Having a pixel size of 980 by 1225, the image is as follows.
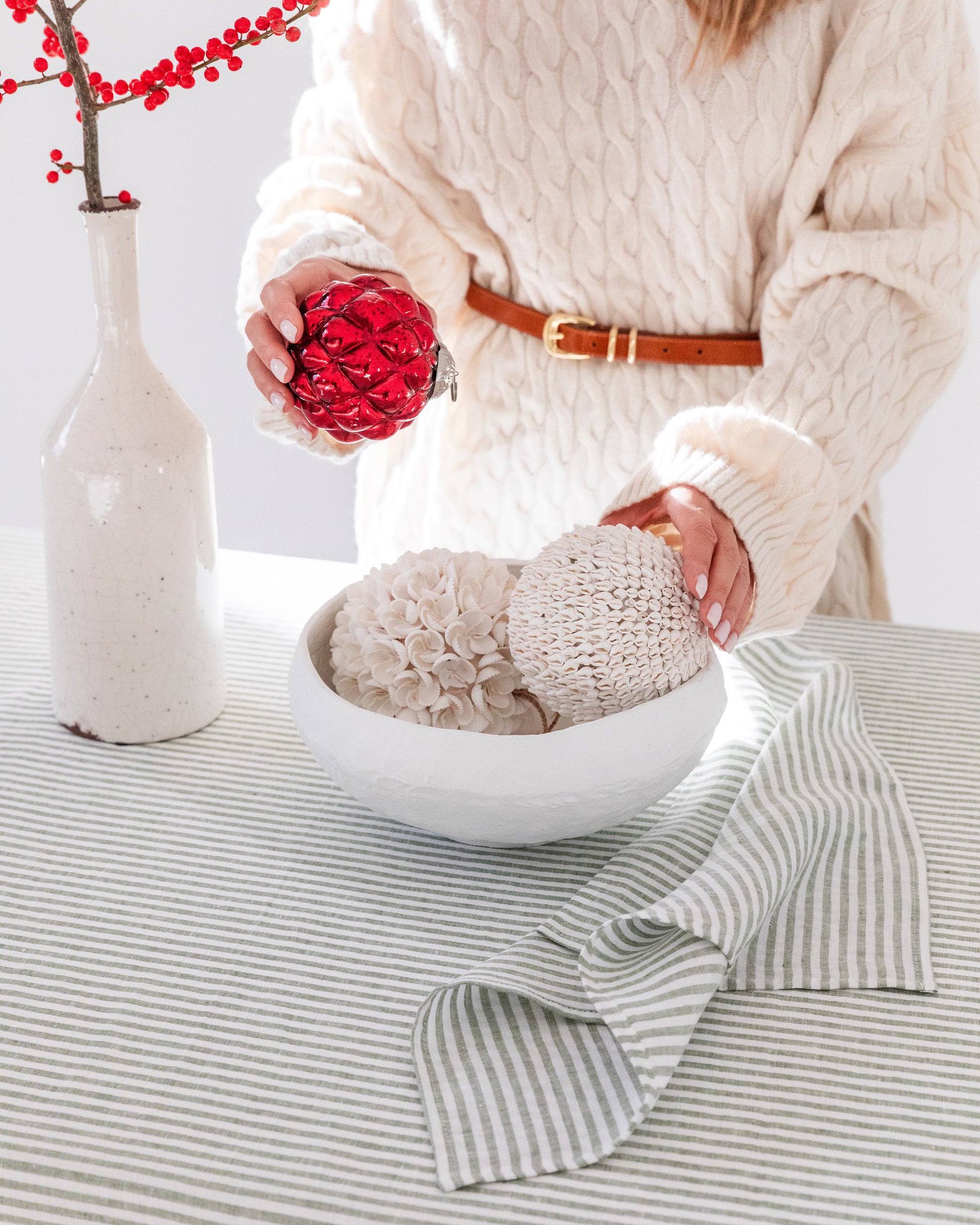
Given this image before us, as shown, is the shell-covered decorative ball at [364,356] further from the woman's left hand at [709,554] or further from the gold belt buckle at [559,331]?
the gold belt buckle at [559,331]

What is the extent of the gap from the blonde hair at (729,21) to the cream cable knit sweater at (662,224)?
0.01 m

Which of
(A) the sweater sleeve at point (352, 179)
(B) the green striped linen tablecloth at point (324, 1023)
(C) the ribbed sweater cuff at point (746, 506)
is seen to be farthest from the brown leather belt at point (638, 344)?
(B) the green striped linen tablecloth at point (324, 1023)

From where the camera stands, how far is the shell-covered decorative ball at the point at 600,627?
0.52m

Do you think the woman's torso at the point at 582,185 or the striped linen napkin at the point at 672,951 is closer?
the striped linen napkin at the point at 672,951

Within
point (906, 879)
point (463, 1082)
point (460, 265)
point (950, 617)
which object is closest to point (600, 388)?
point (460, 265)

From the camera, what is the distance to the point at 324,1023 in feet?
1.56

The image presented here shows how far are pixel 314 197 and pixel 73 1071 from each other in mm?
708

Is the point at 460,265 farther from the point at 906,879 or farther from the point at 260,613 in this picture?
the point at 906,879

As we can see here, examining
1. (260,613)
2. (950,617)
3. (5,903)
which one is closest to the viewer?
(5,903)

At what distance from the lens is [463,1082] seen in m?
0.44

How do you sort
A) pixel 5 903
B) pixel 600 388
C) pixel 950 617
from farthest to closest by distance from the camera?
1. pixel 950 617
2. pixel 600 388
3. pixel 5 903

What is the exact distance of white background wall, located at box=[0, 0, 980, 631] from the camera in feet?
5.64

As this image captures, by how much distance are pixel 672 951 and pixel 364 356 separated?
1.11 ft

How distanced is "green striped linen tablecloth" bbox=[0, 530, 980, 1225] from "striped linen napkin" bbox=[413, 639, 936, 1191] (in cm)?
1
